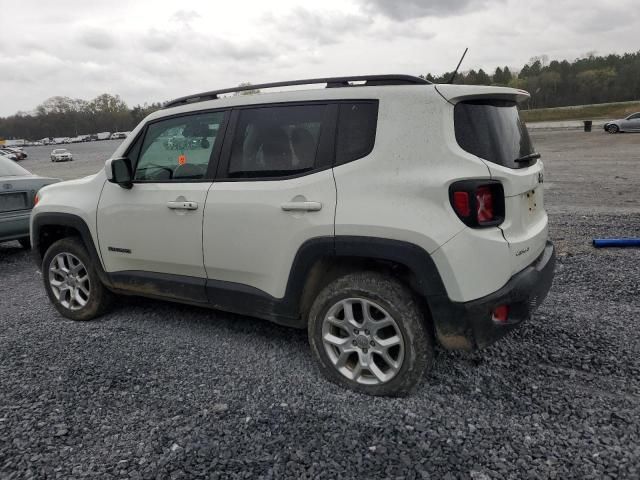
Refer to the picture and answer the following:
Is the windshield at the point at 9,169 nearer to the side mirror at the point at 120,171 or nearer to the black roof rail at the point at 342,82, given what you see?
the side mirror at the point at 120,171

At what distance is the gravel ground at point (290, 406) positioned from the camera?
2.45 metres

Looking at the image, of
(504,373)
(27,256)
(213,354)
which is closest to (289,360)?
(213,354)

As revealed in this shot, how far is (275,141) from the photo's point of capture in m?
3.30

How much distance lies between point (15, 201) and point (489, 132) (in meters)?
6.42

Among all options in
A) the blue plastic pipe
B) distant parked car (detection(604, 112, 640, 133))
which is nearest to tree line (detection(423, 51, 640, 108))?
distant parked car (detection(604, 112, 640, 133))

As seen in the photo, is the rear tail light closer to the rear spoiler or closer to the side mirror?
the rear spoiler

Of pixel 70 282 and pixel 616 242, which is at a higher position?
pixel 70 282

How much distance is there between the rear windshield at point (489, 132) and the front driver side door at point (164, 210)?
1.65m

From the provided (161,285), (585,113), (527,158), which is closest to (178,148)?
(161,285)

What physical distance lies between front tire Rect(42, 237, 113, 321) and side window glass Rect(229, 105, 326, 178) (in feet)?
5.97

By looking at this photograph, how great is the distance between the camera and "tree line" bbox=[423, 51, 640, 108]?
87.0 m

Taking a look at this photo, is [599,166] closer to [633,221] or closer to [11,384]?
[633,221]

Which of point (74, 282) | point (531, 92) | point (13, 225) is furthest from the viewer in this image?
point (531, 92)

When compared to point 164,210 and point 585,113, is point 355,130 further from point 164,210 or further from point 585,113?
point 585,113
